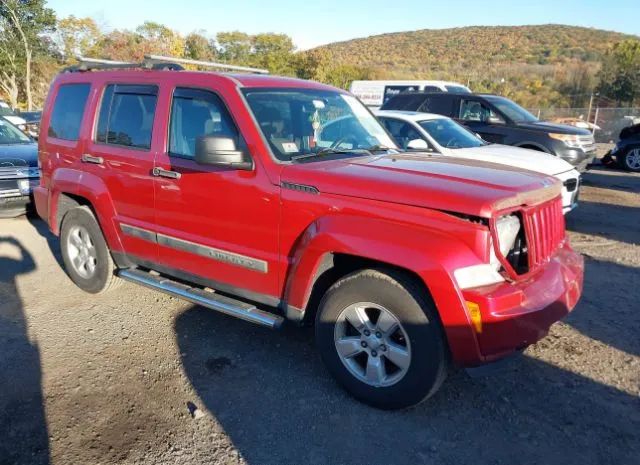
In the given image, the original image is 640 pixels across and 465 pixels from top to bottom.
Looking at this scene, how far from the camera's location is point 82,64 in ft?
16.5

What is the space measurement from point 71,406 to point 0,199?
541 cm

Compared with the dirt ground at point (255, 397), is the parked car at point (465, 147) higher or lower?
higher

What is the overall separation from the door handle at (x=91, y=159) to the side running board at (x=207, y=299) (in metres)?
1.00

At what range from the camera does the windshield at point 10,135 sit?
867cm

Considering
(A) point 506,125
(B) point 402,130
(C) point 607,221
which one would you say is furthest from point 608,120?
(B) point 402,130

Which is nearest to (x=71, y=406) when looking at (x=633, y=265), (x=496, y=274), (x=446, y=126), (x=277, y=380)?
(x=277, y=380)

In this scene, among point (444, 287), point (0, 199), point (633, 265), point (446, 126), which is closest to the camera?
point (444, 287)

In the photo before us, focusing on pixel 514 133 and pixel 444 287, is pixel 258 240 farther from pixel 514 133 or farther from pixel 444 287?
pixel 514 133

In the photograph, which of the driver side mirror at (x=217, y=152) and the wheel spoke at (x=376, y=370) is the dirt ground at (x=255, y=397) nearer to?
the wheel spoke at (x=376, y=370)

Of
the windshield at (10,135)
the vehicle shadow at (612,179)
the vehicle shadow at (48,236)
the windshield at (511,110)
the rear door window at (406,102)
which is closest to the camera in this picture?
the vehicle shadow at (48,236)

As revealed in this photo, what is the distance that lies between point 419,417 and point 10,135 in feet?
28.7

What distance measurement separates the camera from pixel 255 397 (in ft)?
11.0

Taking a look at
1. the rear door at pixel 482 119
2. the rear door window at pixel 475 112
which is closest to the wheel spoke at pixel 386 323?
the rear door at pixel 482 119

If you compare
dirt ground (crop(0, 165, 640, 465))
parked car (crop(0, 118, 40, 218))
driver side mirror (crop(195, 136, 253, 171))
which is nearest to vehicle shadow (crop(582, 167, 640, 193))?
dirt ground (crop(0, 165, 640, 465))
